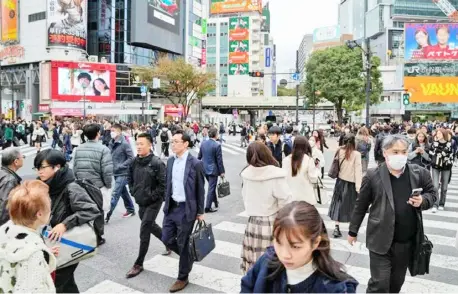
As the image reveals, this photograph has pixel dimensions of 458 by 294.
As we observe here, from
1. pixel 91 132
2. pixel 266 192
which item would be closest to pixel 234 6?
pixel 91 132

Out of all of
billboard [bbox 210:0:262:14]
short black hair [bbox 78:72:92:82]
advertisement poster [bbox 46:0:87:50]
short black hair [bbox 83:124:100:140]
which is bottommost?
short black hair [bbox 83:124:100:140]

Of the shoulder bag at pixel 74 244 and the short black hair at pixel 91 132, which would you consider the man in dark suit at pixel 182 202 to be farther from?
the short black hair at pixel 91 132

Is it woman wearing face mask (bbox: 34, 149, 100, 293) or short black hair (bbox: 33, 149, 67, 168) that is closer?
woman wearing face mask (bbox: 34, 149, 100, 293)

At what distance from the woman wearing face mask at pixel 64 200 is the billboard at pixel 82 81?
50619 mm

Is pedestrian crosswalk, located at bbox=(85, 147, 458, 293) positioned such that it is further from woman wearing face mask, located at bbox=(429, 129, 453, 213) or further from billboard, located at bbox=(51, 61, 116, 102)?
billboard, located at bbox=(51, 61, 116, 102)

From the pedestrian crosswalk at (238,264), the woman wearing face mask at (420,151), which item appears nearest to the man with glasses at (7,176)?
the pedestrian crosswalk at (238,264)

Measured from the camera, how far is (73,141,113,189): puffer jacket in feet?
20.9

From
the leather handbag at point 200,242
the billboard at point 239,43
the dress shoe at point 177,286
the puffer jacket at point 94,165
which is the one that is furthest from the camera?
the billboard at point 239,43

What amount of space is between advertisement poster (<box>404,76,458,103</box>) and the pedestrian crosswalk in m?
45.1

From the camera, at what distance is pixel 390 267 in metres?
3.71

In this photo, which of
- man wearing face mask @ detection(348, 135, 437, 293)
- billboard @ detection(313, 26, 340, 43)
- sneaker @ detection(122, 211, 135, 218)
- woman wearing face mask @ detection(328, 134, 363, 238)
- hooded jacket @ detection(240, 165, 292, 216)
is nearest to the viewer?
man wearing face mask @ detection(348, 135, 437, 293)

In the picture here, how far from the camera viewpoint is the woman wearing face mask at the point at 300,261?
6.31ft

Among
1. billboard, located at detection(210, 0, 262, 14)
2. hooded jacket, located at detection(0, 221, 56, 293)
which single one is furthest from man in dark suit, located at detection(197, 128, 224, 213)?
billboard, located at detection(210, 0, 262, 14)

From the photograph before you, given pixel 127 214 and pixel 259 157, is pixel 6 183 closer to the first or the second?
pixel 259 157
